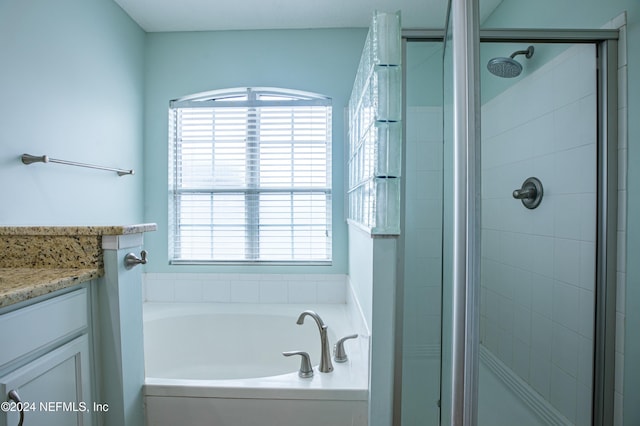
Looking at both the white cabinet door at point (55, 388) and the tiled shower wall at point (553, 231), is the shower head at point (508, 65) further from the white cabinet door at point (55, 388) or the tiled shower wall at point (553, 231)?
the white cabinet door at point (55, 388)

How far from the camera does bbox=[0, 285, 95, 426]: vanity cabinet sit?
0.82m

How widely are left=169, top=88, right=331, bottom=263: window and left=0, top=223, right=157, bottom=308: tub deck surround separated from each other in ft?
4.19

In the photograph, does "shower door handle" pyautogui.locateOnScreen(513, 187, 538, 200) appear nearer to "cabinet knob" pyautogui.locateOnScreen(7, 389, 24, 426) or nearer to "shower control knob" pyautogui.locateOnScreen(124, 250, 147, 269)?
"shower control knob" pyautogui.locateOnScreen(124, 250, 147, 269)

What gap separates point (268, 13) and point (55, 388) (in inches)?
88.1

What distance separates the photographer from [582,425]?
1.08 metres

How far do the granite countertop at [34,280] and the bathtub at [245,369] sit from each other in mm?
573

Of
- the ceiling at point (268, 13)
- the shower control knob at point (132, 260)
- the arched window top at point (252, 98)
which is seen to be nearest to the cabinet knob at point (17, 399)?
the shower control knob at point (132, 260)

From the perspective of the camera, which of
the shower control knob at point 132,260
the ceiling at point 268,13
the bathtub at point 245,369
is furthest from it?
the ceiling at point 268,13

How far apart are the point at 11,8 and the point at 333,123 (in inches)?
68.6

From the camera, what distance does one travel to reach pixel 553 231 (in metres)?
1.11

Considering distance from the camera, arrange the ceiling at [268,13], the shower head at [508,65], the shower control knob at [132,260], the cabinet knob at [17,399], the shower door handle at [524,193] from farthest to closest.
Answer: the ceiling at [268,13] → the shower control knob at [132,260] → the shower door handle at [524,193] → the shower head at [508,65] → the cabinet knob at [17,399]

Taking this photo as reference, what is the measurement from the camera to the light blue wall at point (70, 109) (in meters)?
1.44

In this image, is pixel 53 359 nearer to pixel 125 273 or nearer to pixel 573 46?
pixel 125 273

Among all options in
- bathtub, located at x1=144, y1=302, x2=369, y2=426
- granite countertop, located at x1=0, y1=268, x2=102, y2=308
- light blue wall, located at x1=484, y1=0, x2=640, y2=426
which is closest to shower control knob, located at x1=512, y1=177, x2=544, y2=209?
light blue wall, located at x1=484, y1=0, x2=640, y2=426
